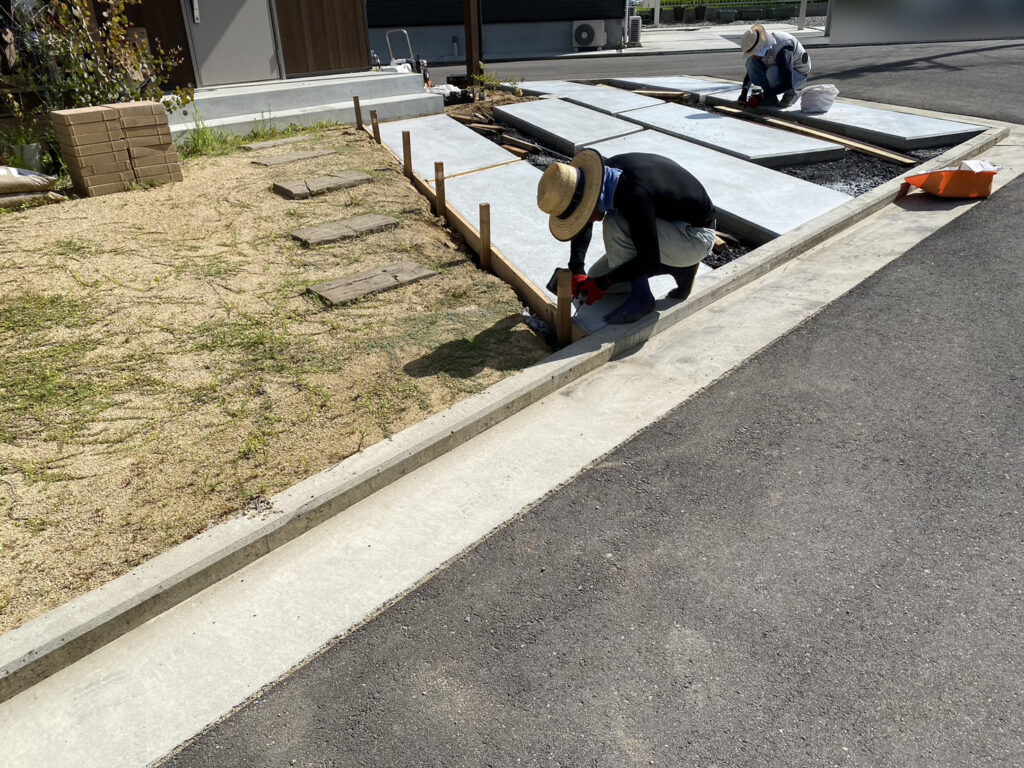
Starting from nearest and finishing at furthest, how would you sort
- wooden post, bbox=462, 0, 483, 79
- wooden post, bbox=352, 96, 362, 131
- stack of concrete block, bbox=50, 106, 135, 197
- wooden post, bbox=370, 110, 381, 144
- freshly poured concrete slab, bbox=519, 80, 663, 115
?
1. stack of concrete block, bbox=50, 106, 135, 197
2. wooden post, bbox=370, 110, 381, 144
3. wooden post, bbox=352, 96, 362, 131
4. freshly poured concrete slab, bbox=519, 80, 663, 115
5. wooden post, bbox=462, 0, 483, 79

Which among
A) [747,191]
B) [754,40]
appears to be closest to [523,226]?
[747,191]

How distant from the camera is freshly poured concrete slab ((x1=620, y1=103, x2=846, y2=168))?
968 cm

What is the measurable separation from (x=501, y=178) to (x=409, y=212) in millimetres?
1722

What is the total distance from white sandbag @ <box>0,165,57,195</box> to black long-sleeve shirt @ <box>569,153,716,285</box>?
5.72 meters

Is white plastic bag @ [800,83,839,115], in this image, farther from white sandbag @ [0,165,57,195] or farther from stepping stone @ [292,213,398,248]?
white sandbag @ [0,165,57,195]

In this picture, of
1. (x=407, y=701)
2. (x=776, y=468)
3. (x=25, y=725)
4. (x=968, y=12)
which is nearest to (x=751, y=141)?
(x=776, y=468)

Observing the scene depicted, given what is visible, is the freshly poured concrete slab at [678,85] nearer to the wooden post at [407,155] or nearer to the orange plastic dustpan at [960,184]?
the orange plastic dustpan at [960,184]

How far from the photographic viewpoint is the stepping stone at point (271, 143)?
387 inches

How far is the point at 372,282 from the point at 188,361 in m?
1.73

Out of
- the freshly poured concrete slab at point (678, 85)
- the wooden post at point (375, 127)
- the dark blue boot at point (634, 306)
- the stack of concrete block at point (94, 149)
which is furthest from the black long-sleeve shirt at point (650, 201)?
the freshly poured concrete slab at point (678, 85)

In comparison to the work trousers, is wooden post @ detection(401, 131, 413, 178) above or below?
below

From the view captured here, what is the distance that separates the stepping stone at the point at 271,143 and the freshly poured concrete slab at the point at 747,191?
165 inches

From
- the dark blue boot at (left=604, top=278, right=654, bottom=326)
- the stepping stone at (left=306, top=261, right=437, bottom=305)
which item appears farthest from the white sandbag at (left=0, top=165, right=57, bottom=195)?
the dark blue boot at (left=604, top=278, right=654, bottom=326)

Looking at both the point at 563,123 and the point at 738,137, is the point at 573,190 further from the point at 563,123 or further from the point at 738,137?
the point at 563,123
